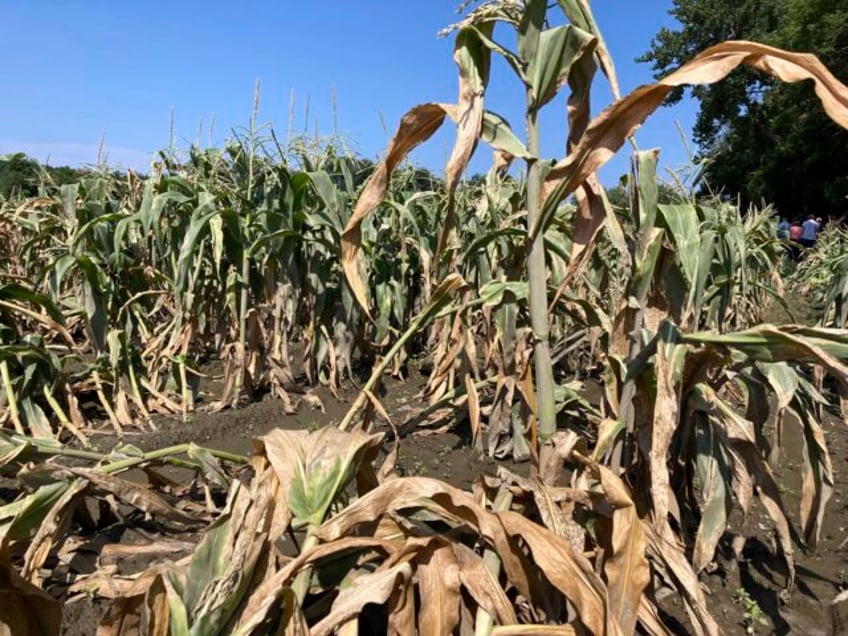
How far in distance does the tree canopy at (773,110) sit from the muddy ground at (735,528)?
15593 millimetres

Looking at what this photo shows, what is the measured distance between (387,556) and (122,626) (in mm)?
500

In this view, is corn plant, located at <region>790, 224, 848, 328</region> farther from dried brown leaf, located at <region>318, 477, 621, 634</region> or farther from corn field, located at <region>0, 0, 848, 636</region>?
dried brown leaf, located at <region>318, 477, 621, 634</region>

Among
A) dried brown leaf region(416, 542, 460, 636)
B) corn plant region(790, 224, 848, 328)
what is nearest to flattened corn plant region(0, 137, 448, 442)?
dried brown leaf region(416, 542, 460, 636)

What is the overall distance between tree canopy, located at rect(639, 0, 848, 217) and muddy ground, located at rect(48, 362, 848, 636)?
614 inches

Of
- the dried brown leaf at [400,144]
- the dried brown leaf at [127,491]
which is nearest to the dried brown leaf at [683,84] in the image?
the dried brown leaf at [400,144]

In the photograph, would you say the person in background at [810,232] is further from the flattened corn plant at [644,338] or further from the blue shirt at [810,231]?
the flattened corn plant at [644,338]

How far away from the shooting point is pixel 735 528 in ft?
6.89

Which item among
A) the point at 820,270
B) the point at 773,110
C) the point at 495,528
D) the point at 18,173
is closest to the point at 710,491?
the point at 495,528

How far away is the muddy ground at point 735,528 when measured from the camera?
65.6 inches

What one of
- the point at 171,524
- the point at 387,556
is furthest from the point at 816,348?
the point at 171,524

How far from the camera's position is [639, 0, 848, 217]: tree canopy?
1708cm

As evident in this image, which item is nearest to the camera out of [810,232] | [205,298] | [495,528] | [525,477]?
[495,528]

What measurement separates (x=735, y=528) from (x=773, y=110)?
22.7 meters

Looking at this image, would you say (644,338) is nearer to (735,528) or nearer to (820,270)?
(735,528)
